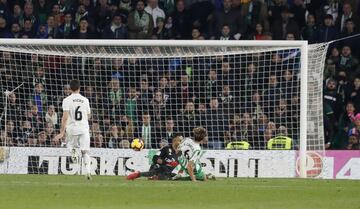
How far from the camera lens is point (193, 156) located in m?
23.3

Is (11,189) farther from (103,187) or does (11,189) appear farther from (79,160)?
(79,160)

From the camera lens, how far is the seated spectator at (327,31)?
30.5m

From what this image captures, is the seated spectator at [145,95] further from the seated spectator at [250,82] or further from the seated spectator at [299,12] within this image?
the seated spectator at [299,12]

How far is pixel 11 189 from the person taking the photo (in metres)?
20.8

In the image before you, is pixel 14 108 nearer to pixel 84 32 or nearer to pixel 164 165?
pixel 84 32

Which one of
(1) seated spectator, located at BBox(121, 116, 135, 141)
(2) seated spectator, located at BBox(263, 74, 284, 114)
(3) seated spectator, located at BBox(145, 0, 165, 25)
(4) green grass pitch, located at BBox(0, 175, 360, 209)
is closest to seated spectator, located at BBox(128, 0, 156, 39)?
(3) seated spectator, located at BBox(145, 0, 165, 25)

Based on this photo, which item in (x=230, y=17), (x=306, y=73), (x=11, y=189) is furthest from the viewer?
(x=230, y=17)

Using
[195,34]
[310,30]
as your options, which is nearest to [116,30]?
[195,34]

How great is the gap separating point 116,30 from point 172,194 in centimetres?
1262

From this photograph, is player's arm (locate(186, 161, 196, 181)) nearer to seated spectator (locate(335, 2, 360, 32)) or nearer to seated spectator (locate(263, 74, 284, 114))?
seated spectator (locate(263, 74, 284, 114))

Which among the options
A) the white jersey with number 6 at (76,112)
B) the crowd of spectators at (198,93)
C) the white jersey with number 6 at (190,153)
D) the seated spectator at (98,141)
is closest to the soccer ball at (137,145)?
the crowd of spectators at (198,93)

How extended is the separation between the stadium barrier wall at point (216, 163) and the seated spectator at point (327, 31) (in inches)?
173

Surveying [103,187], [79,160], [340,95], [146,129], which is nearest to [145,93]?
[146,129]

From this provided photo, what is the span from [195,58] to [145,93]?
4.89ft
